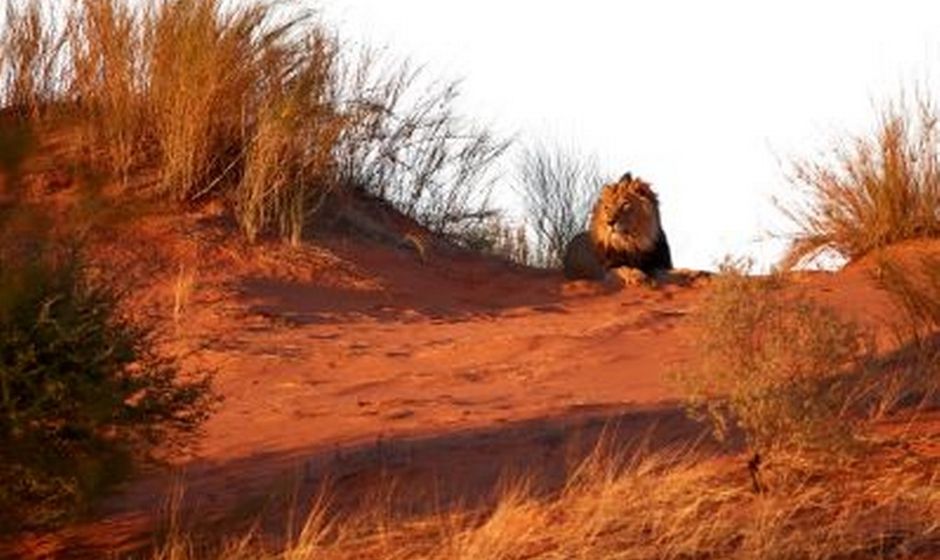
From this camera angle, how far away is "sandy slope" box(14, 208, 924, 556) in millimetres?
10062

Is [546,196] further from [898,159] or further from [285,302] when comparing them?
[285,302]

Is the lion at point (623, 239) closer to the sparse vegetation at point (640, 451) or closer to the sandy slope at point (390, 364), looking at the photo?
the sandy slope at point (390, 364)

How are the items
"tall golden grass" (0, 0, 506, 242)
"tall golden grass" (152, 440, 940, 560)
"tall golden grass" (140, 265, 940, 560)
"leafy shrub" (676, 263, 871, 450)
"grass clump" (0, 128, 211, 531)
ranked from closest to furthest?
"tall golden grass" (152, 440, 940, 560), "tall golden grass" (140, 265, 940, 560), "grass clump" (0, 128, 211, 531), "leafy shrub" (676, 263, 871, 450), "tall golden grass" (0, 0, 506, 242)

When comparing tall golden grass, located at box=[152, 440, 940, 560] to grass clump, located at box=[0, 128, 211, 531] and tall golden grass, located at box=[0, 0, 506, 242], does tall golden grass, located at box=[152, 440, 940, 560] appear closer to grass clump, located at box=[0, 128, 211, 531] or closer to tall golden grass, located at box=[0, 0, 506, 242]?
grass clump, located at box=[0, 128, 211, 531]

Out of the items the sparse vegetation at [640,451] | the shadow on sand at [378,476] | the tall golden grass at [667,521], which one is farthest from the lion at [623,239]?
the tall golden grass at [667,521]

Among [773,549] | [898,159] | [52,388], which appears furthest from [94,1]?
[773,549]

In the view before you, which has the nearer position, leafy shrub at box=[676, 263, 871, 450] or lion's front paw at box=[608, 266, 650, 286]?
leafy shrub at box=[676, 263, 871, 450]

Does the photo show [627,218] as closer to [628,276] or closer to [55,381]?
[628,276]

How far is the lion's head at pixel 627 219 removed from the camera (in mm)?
19781

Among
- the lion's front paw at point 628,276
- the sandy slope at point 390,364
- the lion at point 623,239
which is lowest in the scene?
the sandy slope at point 390,364

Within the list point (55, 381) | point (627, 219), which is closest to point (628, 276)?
point (627, 219)

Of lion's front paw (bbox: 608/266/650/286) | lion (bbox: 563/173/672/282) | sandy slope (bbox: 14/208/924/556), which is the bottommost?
sandy slope (bbox: 14/208/924/556)

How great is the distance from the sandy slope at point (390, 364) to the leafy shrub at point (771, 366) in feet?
2.09

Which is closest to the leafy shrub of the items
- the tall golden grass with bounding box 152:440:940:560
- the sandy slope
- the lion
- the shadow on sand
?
the tall golden grass with bounding box 152:440:940:560
